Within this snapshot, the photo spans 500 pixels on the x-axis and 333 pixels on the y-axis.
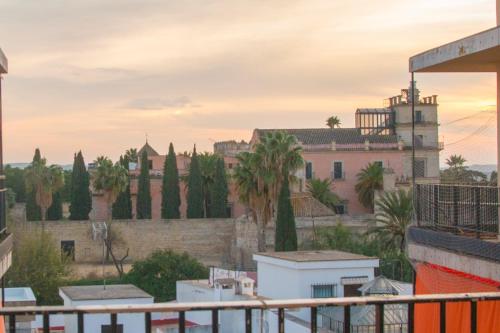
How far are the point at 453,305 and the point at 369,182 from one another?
145ft

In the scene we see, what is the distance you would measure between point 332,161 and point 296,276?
88.0ft

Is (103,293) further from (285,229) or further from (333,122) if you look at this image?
A: (333,122)

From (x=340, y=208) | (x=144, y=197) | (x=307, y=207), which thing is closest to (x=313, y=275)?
(x=307, y=207)

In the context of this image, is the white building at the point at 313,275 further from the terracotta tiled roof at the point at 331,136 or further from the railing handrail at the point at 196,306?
the terracotta tiled roof at the point at 331,136

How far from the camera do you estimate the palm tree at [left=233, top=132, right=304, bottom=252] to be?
131ft

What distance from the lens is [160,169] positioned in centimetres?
6009

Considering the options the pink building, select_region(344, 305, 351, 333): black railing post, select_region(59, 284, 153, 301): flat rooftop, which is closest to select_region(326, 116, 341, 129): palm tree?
the pink building

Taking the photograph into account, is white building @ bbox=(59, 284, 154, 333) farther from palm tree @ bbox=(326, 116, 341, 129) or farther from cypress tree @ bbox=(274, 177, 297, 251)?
palm tree @ bbox=(326, 116, 341, 129)

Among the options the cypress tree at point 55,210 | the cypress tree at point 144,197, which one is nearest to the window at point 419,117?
the cypress tree at point 144,197

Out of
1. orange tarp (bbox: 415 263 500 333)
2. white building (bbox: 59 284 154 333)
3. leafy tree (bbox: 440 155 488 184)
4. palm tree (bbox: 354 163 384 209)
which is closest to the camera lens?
orange tarp (bbox: 415 263 500 333)

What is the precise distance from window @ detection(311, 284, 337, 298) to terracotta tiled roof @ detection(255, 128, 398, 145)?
87.8 ft

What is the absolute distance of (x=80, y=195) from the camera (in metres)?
49.9

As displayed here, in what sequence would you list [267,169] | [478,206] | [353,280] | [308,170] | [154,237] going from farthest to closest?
[308,170] < [154,237] < [267,169] < [353,280] < [478,206]

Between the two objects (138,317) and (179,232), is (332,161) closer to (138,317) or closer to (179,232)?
(179,232)
